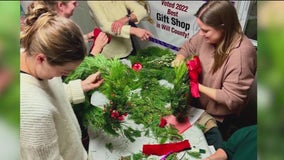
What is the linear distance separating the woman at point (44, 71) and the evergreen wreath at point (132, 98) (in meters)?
0.08

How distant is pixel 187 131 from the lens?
32.4 inches

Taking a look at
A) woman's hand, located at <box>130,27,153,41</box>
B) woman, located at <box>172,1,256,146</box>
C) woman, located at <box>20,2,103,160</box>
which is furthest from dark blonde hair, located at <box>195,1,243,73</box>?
woman, located at <box>20,2,103,160</box>

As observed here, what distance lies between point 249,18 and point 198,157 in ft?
0.90

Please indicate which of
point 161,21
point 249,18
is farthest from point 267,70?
point 161,21

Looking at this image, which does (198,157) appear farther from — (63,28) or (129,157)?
(63,28)

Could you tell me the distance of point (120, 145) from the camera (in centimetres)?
80

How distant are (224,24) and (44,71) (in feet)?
1.13

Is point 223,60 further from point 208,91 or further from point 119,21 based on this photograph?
point 119,21

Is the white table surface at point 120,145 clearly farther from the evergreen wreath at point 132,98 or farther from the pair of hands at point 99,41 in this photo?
the pair of hands at point 99,41

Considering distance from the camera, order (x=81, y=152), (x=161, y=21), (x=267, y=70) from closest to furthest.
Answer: (x=267, y=70)
(x=81, y=152)
(x=161, y=21)

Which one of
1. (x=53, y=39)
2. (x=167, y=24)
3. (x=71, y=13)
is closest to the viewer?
(x=53, y=39)

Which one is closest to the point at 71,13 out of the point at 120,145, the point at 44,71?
the point at 44,71

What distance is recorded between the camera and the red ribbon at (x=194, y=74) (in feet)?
2.70

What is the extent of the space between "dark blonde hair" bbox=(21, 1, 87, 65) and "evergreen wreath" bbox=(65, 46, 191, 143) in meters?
0.10
